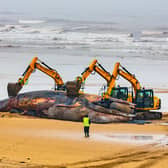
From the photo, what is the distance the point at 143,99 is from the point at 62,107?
423 cm

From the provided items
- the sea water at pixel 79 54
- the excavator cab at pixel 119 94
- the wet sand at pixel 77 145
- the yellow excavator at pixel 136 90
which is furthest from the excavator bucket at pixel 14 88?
the excavator cab at pixel 119 94

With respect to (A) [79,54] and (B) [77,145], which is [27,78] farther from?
(A) [79,54]

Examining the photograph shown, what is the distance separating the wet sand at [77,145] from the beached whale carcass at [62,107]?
1.23 m

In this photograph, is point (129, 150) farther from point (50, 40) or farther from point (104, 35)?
point (104, 35)

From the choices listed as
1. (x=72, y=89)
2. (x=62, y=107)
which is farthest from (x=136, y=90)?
(x=62, y=107)

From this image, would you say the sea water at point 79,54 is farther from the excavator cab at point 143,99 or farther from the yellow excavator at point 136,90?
the excavator cab at point 143,99

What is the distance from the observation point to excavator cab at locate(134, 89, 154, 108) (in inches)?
1374

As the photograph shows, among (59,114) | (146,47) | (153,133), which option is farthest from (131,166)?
(146,47)

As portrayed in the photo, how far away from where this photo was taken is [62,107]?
1319 inches

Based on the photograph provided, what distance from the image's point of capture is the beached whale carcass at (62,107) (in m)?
32.9

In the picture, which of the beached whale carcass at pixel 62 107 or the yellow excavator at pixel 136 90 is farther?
the yellow excavator at pixel 136 90

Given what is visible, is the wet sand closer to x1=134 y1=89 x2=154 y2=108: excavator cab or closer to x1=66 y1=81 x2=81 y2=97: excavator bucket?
x1=134 y1=89 x2=154 y2=108: excavator cab

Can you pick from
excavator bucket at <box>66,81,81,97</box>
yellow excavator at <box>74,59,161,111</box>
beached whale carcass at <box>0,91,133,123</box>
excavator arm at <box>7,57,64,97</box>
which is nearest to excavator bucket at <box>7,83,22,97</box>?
excavator arm at <box>7,57,64,97</box>

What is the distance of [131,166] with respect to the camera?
71.9 ft
